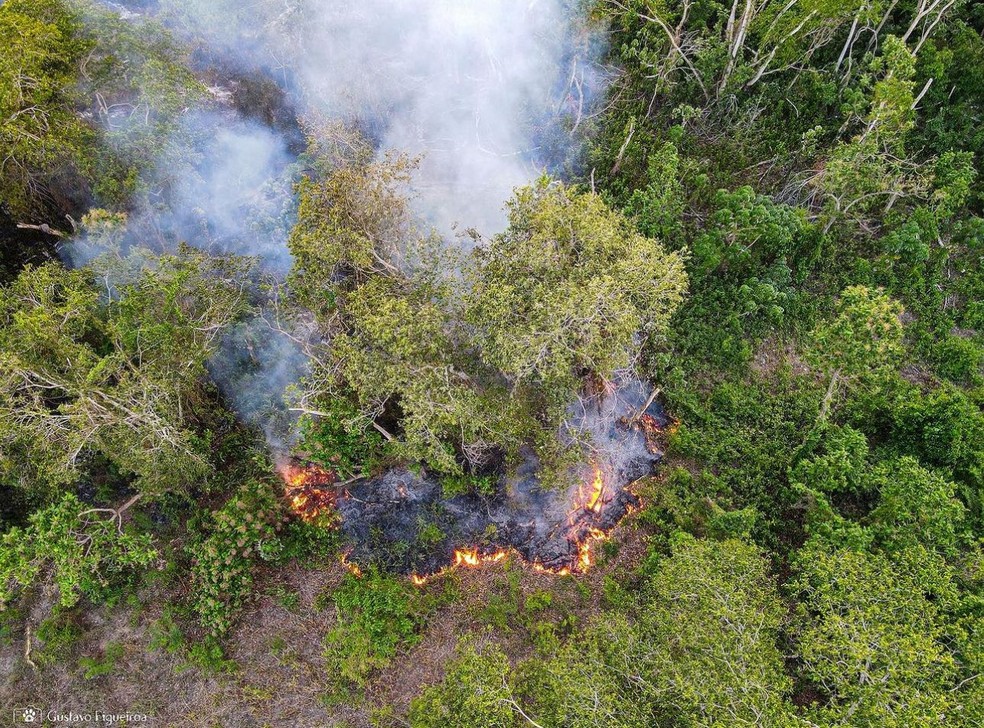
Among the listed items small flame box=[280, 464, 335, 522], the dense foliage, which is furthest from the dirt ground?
small flame box=[280, 464, 335, 522]

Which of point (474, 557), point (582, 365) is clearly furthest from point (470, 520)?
point (582, 365)

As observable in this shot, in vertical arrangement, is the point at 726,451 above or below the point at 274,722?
above

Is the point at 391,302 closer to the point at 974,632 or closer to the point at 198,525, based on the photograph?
the point at 198,525

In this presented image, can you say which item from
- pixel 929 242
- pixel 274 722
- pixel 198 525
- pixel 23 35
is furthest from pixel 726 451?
pixel 23 35

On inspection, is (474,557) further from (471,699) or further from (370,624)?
(471,699)

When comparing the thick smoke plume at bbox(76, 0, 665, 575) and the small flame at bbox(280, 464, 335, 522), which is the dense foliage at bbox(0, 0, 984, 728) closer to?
the thick smoke plume at bbox(76, 0, 665, 575)
